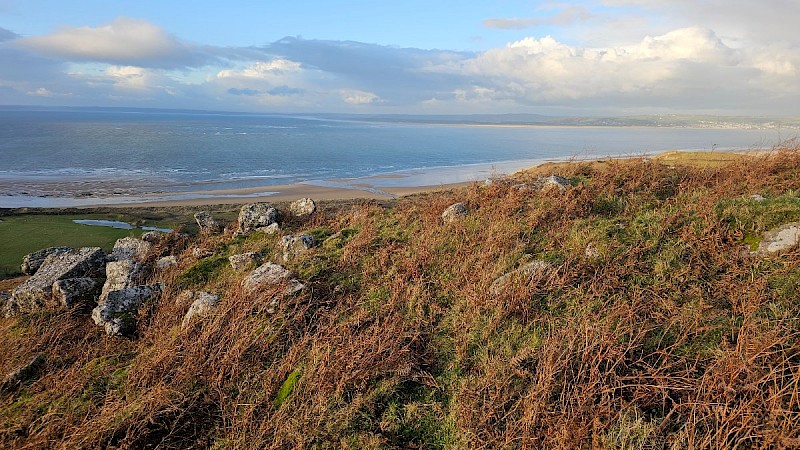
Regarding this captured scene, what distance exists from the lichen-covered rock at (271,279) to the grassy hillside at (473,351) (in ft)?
0.86

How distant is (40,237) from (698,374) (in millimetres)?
19778

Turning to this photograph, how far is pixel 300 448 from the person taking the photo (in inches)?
188

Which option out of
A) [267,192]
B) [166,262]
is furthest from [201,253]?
[267,192]

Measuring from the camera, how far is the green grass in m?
14.7

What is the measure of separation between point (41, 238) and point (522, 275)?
17315 mm

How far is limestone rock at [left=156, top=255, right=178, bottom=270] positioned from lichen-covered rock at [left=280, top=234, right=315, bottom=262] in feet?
7.76

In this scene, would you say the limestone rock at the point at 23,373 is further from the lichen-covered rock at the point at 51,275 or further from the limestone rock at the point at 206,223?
the limestone rock at the point at 206,223

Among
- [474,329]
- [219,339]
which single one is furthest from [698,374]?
[219,339]

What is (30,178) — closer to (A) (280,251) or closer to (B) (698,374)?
(A) (280,251)

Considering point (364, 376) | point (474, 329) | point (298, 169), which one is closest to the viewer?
A: point (364, 376)

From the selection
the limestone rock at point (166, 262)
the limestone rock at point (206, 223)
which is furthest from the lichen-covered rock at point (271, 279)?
the limestone rock at point (206, 223)

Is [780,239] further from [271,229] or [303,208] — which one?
[303,208]

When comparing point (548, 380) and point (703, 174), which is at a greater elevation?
point (703, 174)

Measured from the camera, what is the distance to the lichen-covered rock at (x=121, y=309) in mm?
7523
